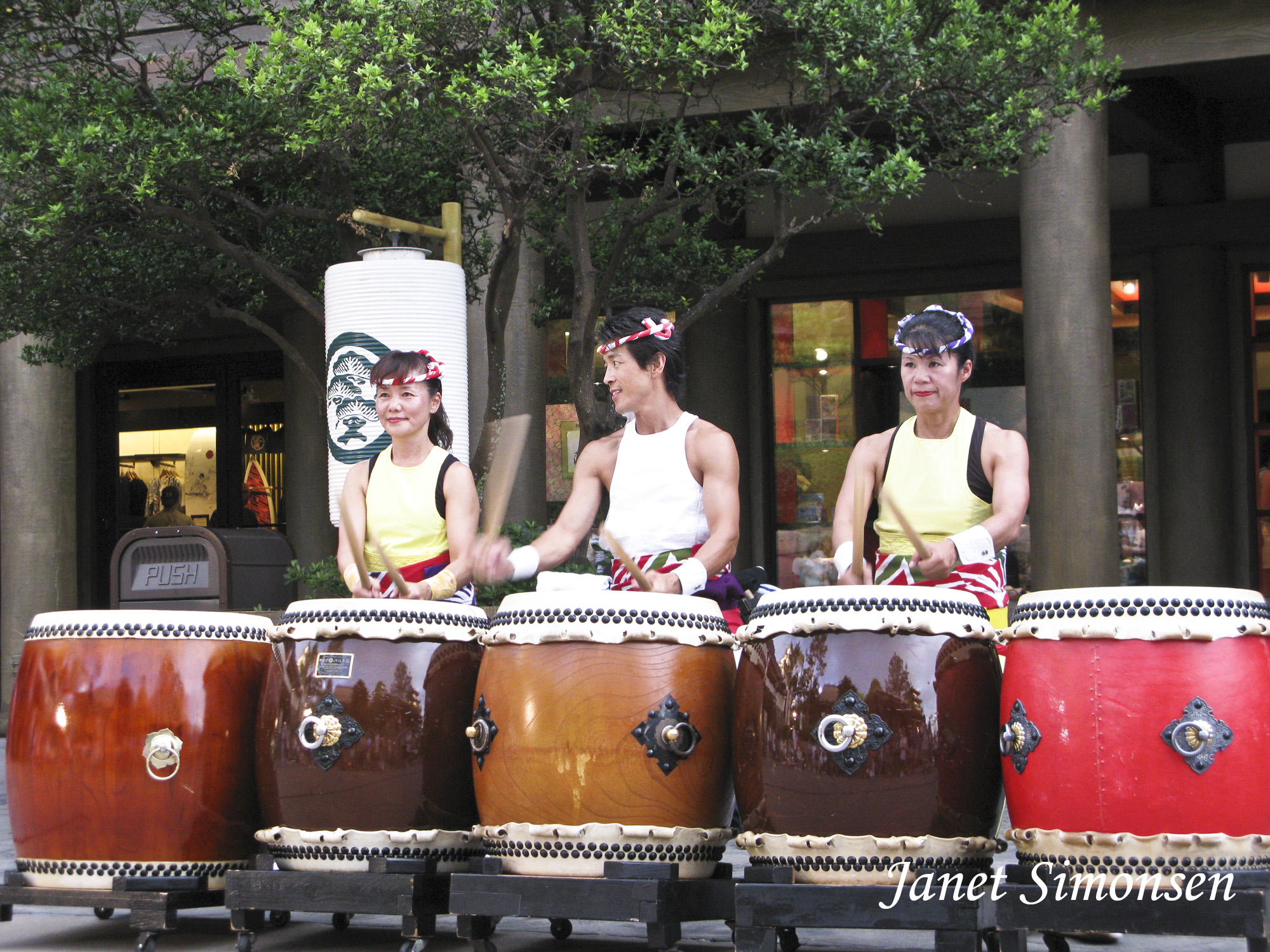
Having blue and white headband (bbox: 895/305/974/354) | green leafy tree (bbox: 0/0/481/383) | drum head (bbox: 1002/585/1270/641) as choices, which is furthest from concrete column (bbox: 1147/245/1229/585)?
drum head (bbox: 1002/585/1270/641)

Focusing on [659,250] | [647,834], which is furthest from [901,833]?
[659,250]

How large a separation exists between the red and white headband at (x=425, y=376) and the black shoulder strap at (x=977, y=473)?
70.4 inches

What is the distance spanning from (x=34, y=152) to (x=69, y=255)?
1.43 m

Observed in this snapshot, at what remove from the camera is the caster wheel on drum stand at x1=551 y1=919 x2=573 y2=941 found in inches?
180

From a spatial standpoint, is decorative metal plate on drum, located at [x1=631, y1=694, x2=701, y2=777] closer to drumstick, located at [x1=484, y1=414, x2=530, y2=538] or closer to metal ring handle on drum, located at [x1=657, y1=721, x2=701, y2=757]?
metal ring handle on drum, located at [x1=657, y1=721, x2=701, y2=757]

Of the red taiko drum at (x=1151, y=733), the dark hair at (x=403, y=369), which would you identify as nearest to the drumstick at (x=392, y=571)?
the dark hair at (x=403, y=369)

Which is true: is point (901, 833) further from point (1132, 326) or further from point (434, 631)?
point (1132, 326)

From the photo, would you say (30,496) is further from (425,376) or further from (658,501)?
(658,501)

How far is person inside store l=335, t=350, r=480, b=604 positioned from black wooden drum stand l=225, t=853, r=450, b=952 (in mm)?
887

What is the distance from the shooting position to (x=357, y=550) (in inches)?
167

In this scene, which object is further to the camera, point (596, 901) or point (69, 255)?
point (69, 255)

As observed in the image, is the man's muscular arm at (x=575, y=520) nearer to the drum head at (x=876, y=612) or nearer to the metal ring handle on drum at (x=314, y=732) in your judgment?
the metal ring handle on drum at (x=314, y=732)

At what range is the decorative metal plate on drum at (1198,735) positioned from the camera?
3209 millimetres

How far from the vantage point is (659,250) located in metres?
10.3
